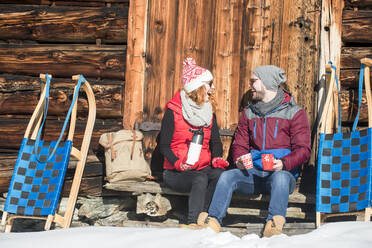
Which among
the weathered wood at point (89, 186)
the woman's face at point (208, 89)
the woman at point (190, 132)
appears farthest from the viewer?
the weathered wood at point (89, 186)

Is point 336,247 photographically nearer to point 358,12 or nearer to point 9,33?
point 358,12

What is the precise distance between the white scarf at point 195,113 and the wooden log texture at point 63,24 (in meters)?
1.03

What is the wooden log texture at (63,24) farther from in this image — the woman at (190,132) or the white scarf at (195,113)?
the white scarf at (195,113)

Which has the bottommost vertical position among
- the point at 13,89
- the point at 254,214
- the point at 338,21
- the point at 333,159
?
the point at 254,214

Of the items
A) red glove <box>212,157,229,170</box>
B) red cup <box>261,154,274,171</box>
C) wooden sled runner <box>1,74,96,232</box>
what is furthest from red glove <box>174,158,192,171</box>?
wooden sled runner <box>1,74,96,232</box>

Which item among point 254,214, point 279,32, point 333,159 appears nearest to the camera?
point 333,159

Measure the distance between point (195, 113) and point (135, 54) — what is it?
0.95m

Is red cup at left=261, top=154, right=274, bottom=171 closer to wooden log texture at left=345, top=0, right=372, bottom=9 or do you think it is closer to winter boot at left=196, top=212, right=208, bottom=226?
winter boot at left=196, top=212, right=208, bottom=226

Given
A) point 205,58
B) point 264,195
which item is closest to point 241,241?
point 264,195

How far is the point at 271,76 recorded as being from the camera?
4457mm

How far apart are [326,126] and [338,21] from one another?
105 cm

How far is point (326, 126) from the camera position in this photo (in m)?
4.53

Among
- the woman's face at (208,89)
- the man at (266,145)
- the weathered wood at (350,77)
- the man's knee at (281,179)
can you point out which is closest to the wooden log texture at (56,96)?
the woman's face at (208,89)

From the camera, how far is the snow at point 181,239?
10.6 ft
